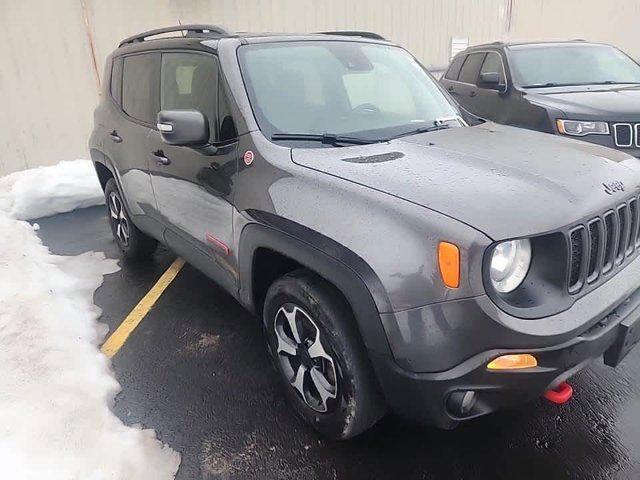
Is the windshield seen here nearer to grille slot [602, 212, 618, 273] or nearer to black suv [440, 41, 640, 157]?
black suv [440, 41, 640, 157]

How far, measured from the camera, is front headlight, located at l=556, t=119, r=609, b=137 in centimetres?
531

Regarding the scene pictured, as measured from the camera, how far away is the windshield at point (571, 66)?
6527 mm

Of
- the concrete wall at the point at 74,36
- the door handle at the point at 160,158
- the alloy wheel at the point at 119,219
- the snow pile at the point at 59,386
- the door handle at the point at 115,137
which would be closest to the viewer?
the snow pile at the point at 59,386

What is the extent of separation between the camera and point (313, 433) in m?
2.58

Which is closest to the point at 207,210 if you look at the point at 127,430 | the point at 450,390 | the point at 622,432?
the point at 127,430

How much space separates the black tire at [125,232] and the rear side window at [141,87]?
818 mm

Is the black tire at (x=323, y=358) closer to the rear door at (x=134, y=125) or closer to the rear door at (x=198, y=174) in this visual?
the rear door at (x=198, y=174)

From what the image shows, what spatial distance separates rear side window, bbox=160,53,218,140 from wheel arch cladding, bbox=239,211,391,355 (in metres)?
0.83

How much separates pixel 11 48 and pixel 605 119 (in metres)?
8.04

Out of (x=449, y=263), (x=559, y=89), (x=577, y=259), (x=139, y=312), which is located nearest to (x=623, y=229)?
(x=577, y=259)

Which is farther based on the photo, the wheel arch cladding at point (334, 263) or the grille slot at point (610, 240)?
the grille slot at point (610, 240)

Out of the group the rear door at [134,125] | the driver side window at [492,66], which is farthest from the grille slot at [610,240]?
the driver side window at [492,66]

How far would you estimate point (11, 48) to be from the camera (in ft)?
24.8

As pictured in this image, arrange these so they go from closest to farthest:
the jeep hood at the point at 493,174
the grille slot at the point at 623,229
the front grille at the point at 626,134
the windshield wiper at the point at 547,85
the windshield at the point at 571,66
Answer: the jeep hood at the point at 493,174, the grille slot at the point at 623,229, the front grille at the point at 626,134, the windshield wiper at the point at 547,85, the windshield at the point at 571,66
